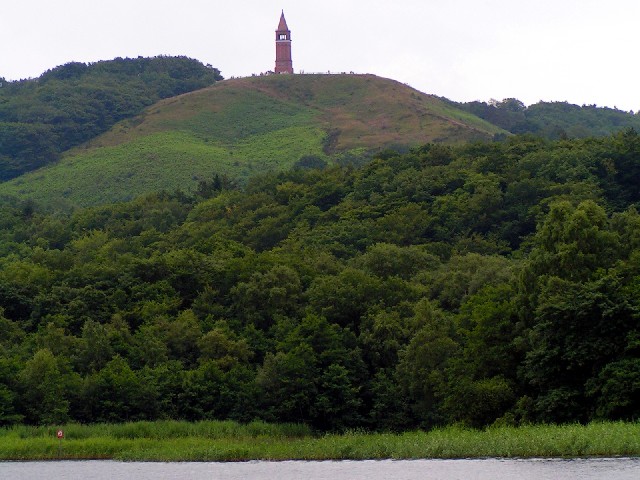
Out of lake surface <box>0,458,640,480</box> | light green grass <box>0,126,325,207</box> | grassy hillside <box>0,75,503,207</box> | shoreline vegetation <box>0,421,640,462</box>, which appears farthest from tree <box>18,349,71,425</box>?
grassy hillside <box>0,75,503,207</box>

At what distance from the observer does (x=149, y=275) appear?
3125 inches

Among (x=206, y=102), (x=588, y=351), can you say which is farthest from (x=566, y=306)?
(x=206, y=102)

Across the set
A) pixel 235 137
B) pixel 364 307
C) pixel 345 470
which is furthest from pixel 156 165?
pixel 345 470

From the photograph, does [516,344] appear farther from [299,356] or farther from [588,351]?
[299,356]

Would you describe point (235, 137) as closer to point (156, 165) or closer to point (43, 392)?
point (156, 165)

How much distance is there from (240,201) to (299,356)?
5189cm

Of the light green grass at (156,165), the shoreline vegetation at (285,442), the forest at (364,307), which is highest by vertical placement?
the light green grass at (156,165)

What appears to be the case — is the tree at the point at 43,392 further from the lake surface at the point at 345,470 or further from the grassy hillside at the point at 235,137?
the grassy hillside at the point at 235,137

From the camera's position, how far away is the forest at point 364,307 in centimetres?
5019

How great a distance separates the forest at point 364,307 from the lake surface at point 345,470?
267 inches

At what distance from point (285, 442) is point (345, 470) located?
37.3ft

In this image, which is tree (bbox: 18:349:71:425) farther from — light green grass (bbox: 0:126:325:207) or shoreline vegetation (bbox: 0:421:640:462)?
light green grass (bbox: 0:126:325:207)

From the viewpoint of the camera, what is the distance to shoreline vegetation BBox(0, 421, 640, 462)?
41250 millimetres

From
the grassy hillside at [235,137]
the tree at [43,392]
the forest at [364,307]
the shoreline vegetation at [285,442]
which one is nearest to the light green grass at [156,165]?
the grassy hillside at [235,137]
